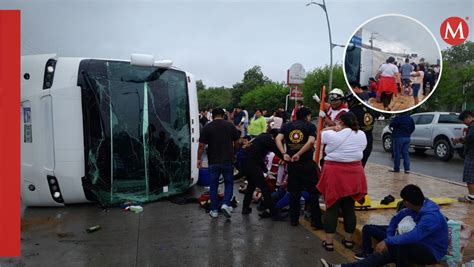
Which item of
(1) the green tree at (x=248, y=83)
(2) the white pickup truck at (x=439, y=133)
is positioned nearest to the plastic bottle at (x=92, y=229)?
(2) the white pickup truck at (x=439, y=133)

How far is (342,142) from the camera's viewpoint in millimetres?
4422

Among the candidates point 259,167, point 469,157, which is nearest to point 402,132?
point 469,157

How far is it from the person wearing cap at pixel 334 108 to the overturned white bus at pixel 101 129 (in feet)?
7.97

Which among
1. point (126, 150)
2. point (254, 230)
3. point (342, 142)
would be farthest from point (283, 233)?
point (126, 150)

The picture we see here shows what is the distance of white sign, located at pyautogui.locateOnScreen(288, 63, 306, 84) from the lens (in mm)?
13938

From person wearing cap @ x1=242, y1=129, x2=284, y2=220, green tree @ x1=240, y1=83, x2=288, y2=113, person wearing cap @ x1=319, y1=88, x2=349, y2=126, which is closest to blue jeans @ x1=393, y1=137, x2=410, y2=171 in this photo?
person wearing cap @ x1=319, y1=88, x2=349, y2=126

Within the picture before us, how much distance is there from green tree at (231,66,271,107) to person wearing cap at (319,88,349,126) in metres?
66.3

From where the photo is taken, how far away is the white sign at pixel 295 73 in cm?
1394

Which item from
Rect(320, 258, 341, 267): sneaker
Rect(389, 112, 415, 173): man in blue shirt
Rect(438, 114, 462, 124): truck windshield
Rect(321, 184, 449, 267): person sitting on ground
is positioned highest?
Rect(438, 114, 462, 124): truck windshield

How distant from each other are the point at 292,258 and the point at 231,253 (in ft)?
2.20

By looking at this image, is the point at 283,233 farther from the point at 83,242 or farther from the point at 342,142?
the point at 83,242

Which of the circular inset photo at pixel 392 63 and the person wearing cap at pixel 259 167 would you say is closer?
the circular inset photo at pixel 392 63

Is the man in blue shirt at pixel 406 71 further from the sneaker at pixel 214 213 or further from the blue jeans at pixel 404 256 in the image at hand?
the sneaker at pixel 214 213

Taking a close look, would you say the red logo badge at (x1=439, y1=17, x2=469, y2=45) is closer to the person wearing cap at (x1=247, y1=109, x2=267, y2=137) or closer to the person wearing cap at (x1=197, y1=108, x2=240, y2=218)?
the person wearing cap at (x1=197, y1=108, x2=240, y2=218)
